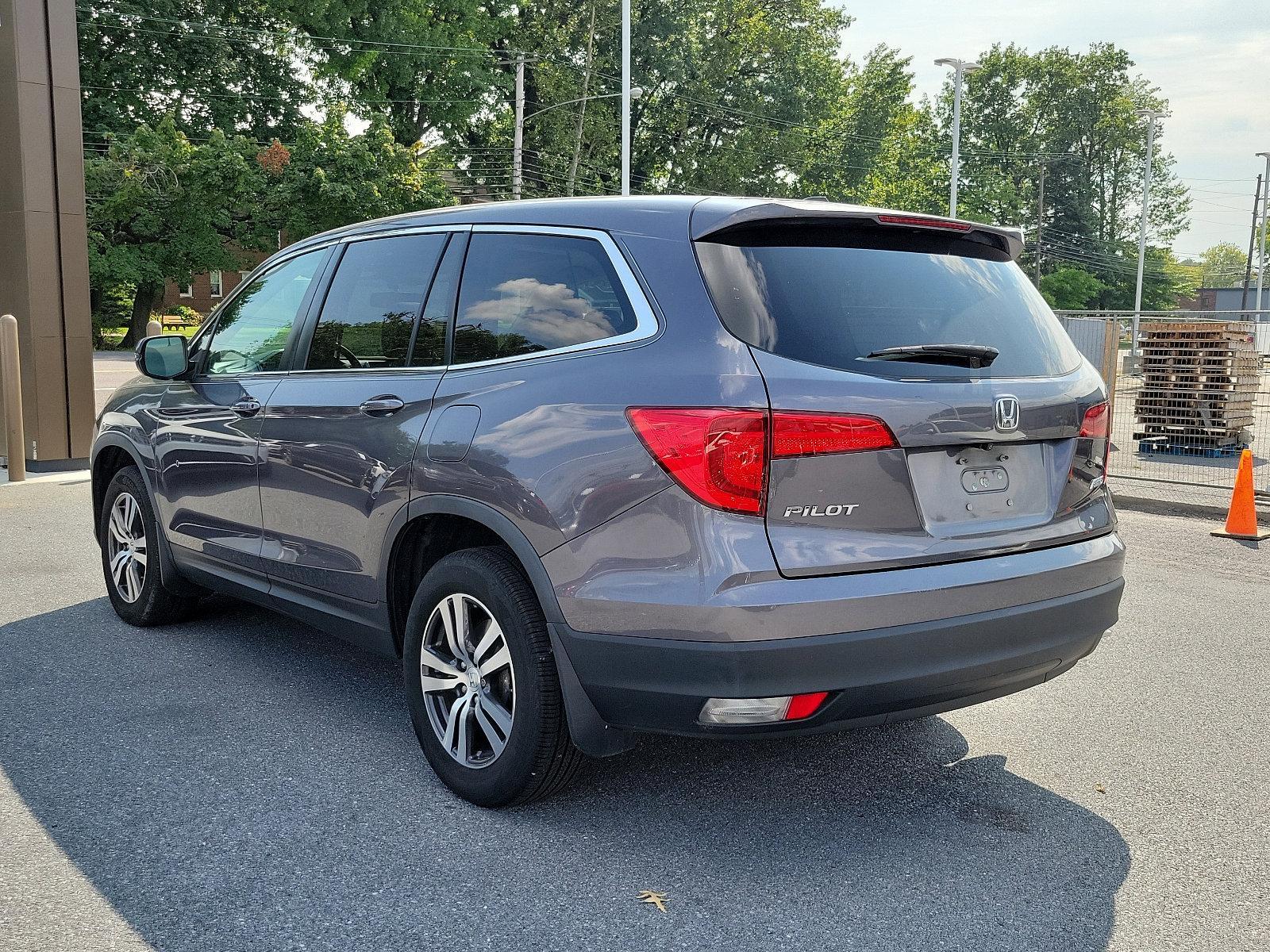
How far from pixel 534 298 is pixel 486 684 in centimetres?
118

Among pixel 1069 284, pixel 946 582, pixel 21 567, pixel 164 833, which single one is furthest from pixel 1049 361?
pixel 1069 284

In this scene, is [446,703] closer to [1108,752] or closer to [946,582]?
[946,582]

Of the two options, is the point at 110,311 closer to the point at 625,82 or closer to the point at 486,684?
the point at 625,82

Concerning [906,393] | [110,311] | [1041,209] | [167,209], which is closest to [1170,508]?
[906,393]

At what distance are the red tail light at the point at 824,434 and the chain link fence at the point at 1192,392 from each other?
35.9 ft

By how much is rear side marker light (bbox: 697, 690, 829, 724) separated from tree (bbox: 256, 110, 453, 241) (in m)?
34.5

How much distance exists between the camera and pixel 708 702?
297 cm

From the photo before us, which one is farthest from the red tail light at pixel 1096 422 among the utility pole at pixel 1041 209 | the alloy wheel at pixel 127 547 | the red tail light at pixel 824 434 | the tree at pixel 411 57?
the utility pole at pixel 1041 209

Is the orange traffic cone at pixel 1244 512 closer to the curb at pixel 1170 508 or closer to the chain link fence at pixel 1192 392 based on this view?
the curb at pixel 1170 508

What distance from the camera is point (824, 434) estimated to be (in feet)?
9.70

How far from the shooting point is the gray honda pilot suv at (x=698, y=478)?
2.94 meters

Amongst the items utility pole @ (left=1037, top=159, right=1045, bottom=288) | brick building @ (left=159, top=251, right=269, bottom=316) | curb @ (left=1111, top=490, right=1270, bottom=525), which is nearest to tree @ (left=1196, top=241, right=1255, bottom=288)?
utility pole @ (left=1037, top=159, right=1045, bottom=288)

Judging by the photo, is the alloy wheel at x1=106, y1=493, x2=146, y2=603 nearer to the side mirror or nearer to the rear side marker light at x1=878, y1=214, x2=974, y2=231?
Answer: the side mirror

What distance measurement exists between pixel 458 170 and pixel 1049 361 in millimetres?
43796
